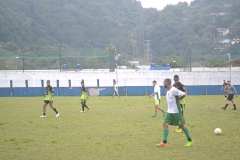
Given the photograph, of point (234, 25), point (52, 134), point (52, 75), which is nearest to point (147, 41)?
point (234, 25)

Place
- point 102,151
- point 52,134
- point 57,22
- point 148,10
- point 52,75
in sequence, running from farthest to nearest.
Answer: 1. point 148,10
2. point 57,22
3. point 52,75
4. point 52,134
5. point 102,151

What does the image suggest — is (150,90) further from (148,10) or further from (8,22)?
(148,10)

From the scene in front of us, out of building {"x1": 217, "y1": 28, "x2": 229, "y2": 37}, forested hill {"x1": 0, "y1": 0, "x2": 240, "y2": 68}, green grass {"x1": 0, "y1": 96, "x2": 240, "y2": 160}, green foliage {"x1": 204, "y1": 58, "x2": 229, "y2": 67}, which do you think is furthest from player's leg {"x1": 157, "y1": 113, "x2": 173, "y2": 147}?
building {"x1": 217, "y1": 28, "x2": 229, "y2": 37}

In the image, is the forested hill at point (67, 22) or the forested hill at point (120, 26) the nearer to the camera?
the forested hill at point (67, 22)

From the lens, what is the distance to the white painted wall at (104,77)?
58.2 metres

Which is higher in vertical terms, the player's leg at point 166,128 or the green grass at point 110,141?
the player's leg at point 166,128

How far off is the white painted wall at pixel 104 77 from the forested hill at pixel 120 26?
33042 millimetres

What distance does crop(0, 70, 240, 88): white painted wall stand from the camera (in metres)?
58.2

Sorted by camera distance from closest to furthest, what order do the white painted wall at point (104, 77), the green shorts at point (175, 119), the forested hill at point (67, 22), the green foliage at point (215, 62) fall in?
the green shorts at point (175, 119) → the white painted wall at point (104, 77) → the green foliage at point (215, 62) → the forested hill at point (67, 22)

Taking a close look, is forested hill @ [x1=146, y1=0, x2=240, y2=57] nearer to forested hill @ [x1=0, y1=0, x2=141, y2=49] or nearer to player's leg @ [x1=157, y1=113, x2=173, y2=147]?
forested hill @ [x1=0, y1=0, x2=141, y2=49]

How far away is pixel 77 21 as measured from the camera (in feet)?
398

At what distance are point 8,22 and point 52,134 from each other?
89.3 m

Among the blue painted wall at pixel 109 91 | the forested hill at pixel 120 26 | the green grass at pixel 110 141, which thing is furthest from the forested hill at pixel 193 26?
the green grass at pixel 110 141

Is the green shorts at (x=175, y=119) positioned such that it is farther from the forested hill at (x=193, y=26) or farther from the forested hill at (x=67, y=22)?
the forested hill at (x=67, y=22)
